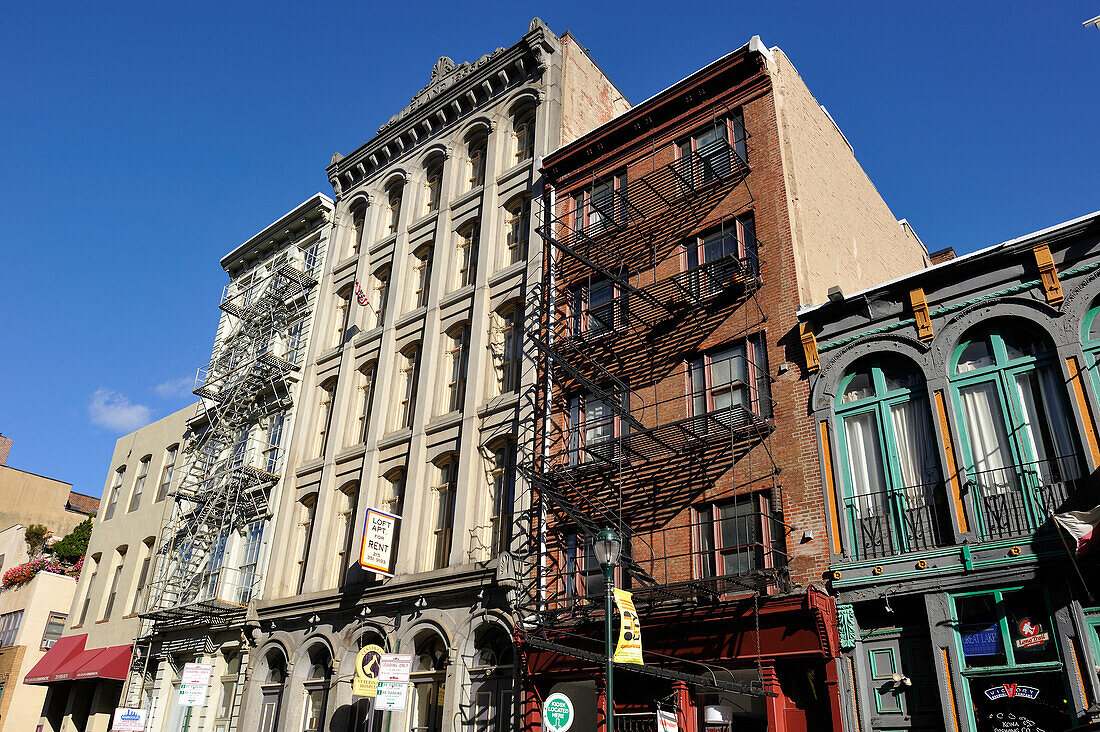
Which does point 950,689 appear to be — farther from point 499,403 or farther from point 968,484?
point 499,403

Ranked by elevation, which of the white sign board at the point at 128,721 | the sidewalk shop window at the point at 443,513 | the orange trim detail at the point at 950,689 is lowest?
the white sign board at the point at 128,721

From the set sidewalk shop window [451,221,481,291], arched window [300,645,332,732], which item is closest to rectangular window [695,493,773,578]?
arched window [300,645,332,732]

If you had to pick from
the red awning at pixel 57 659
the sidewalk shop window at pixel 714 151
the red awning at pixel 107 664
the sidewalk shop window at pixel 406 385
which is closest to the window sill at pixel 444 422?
the sidewalk shop window at pixel 406 385

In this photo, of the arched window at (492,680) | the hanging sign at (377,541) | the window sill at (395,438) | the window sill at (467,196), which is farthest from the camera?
the window sill at (467,196)

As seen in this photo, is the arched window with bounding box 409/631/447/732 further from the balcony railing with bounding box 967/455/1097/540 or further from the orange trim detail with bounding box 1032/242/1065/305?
the orange trim detail with bounding box 1032/242/1065/305

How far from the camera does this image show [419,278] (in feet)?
99.4

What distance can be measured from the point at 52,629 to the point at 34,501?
21.7 m

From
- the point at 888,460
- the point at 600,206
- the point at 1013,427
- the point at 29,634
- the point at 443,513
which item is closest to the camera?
the point at 1013,427

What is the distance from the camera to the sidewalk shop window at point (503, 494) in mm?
22031

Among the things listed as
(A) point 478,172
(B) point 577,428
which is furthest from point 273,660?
(A) point 478,172

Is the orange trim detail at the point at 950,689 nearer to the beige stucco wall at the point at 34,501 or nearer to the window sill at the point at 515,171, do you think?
the window sill at the point at 515,171

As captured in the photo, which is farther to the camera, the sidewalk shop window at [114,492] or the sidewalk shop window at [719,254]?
the sidewalk shop window at [114,492]

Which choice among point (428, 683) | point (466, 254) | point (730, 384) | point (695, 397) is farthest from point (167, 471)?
point (730, 384)

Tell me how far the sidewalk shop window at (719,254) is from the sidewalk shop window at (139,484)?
26.9 m
